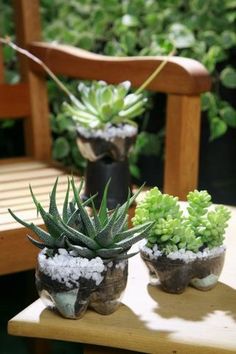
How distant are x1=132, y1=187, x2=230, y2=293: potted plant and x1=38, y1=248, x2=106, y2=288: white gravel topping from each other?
0.11 meters

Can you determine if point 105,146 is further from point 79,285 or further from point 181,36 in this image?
point 181,36

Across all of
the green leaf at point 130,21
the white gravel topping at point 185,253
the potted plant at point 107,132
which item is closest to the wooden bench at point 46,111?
the potted plant at point 107,132

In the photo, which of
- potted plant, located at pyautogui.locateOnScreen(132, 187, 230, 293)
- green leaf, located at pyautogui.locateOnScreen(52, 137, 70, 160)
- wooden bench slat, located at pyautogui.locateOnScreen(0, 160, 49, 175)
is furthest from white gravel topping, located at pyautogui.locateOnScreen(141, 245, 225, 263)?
green leaf, located at pyautogui.locateOnScreen(52, 137, 70, 160)

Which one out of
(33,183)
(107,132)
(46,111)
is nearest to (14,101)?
(46,111)

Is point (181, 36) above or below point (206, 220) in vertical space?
above

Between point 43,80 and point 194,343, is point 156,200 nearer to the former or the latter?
point 194,343

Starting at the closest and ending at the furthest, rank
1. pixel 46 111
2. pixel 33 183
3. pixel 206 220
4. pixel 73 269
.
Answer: pixel 73 269 < pixel 206 220 < pixel 33 183 < pixel 46 111

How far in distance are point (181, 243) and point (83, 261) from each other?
0.49 feet

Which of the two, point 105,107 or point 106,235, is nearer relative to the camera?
point 106,235

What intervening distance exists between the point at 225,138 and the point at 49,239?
51.0 inches

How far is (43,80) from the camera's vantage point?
1806 mm

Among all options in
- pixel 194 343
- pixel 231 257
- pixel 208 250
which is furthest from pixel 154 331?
pixel 231 257

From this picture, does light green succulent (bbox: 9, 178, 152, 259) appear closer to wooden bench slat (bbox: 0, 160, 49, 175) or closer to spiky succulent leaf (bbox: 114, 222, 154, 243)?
spiky succulent leaf (bbox: 114, 222, 154, 243)

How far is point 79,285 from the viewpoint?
2.86 feet
